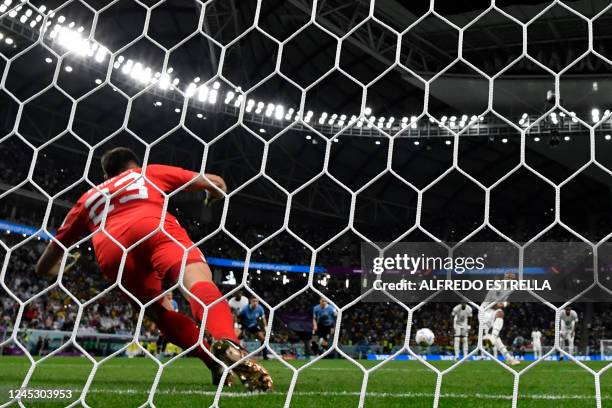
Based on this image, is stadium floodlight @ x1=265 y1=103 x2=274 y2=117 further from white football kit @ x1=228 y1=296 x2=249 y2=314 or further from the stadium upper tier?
white football kit @ x1=228 y1=296 x2=249 y2=314

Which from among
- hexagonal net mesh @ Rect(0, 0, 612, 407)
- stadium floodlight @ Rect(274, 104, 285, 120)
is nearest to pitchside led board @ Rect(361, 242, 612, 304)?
hexagonal net mesh @ Rect(0, 0, 612, 407)

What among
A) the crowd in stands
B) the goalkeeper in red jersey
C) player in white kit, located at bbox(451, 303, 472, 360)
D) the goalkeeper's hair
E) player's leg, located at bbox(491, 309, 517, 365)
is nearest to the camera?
the goalkeeper in red jersey

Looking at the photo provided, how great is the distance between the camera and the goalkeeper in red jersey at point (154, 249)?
251cm

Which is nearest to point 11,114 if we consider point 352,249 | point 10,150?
point 10,150

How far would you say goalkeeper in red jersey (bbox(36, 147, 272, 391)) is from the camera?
98.9 inches

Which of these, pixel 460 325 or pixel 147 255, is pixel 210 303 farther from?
pixel 460 325

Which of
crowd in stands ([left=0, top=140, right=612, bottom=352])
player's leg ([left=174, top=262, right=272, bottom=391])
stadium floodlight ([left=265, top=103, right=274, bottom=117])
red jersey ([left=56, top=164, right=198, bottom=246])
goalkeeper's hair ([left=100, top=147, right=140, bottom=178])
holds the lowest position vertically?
crowd in stands ([left=0, top=140, right=612, bottom=352])

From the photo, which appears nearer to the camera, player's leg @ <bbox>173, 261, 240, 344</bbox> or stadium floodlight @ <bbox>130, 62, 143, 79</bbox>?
player's leg @ <bbox>173, 261, 240, 344</bbox>

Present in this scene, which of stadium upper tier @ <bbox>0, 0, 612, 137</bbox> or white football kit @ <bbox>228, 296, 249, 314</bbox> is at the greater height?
stadium upper tier @ <bbox>0, 0, 612, 137</bbox>

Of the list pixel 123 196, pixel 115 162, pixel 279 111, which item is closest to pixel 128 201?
pixel 123 196

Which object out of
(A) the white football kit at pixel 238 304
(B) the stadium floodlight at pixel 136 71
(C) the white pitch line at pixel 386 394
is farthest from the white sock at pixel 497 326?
(B) the stadium floodlight at pixel 136 71

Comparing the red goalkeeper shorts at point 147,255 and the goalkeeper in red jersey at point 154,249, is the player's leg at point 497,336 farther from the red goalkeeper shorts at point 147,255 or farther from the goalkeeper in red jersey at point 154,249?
the red goalkeeper shorts at point 147,255

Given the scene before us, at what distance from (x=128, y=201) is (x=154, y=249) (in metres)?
0.28

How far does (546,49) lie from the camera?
2194cm
